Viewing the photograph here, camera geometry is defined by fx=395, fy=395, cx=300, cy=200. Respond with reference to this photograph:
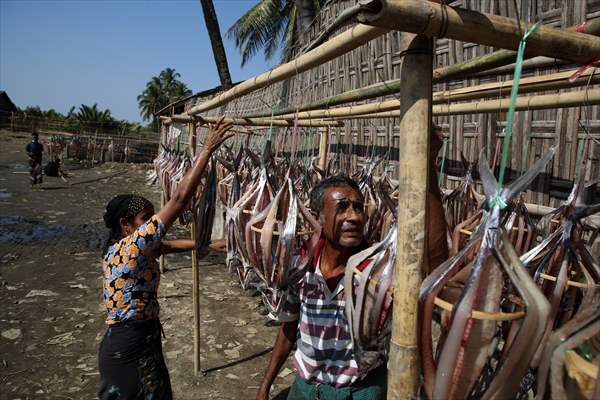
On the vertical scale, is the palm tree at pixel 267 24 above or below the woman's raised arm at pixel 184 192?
above

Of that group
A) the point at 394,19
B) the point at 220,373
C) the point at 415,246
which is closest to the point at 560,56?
the point at 394,19

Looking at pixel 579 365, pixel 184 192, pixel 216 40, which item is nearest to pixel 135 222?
pixel 184 192

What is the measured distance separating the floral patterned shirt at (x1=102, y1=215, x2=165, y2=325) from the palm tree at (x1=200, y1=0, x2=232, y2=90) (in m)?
10.3

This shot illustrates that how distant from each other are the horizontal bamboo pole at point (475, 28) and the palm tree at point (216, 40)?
1143cm

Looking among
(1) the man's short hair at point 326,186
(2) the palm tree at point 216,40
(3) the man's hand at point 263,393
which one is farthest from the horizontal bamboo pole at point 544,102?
(2) the palm tree at point 216,40

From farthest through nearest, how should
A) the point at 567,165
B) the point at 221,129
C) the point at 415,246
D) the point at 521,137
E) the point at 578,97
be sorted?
the point at 521,137 → the point at 567,165 → the point at 221,129 → the point at 578,97 → the point at 415,246

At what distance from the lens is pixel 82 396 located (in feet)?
10.4

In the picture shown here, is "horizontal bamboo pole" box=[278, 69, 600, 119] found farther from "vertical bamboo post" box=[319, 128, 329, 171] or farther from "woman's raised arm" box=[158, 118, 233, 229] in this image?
"woman's raised arm" box=[158, 118, 233, 229]

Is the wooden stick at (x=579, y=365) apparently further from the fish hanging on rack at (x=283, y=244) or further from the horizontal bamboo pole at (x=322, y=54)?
the fish hanging on rack at (x=283, y=244)

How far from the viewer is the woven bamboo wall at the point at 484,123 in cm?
263

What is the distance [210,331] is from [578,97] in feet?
12.5

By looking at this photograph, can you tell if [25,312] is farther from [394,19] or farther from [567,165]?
[567,165]

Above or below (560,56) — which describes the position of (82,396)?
below

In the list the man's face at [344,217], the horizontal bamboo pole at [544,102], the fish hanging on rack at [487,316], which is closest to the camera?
the fish hanging on rack at [487,316]
